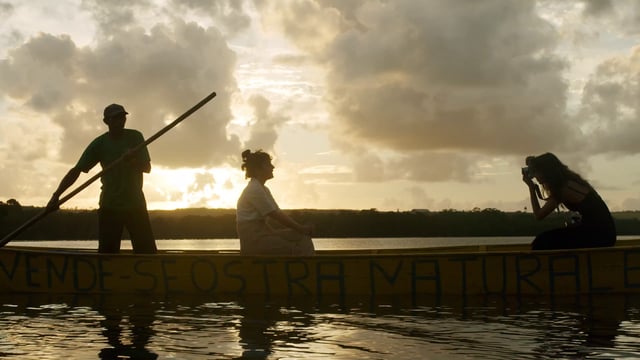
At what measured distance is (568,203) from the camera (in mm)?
10344

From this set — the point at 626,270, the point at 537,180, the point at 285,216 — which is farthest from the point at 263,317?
the point at 626,270

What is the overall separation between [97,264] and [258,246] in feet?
7.87

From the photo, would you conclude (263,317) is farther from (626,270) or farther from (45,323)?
(626,270)

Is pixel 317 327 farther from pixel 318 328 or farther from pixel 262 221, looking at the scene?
pixel 262 221

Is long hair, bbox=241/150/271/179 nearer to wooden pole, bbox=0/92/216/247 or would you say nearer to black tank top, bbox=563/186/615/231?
wooden pole, bbox=0/92/216/247

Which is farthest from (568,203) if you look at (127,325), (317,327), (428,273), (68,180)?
(68,180)

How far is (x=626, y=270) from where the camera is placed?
1038 cm

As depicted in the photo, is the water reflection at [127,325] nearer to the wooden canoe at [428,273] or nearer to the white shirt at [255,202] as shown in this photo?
the wooden canoe at [428,273]

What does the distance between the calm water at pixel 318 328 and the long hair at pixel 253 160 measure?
5.69 feet

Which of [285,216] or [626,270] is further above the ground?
[285,216]

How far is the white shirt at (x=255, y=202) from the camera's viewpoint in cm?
1034

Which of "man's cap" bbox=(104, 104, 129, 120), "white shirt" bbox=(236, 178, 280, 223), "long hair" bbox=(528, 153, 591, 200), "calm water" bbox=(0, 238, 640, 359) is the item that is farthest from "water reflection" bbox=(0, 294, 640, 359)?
"man's cap" bbox=(104, 104, 129, 120)

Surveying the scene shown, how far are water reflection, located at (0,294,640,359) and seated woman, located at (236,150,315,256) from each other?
0.72 metres

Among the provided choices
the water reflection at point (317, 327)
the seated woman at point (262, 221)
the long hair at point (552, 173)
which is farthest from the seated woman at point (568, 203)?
the seated woman at point (262, 221)
